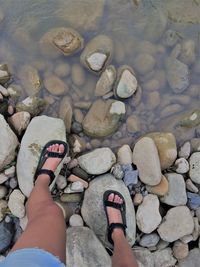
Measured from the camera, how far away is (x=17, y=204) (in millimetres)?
3346

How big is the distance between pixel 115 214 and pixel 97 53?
151 cm

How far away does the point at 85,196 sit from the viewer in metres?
3.47

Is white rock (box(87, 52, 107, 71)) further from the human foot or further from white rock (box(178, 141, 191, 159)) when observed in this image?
the human foot

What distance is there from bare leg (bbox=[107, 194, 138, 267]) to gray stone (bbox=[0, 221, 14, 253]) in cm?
86

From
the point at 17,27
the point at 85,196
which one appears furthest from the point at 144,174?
the point at 17,27

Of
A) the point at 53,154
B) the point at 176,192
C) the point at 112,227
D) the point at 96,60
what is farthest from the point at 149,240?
the point at 96,60

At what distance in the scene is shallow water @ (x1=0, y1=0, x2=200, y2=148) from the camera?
3816 mm

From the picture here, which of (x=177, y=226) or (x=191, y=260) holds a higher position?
(x=177, y=226)

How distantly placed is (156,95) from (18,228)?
1778 millimetres

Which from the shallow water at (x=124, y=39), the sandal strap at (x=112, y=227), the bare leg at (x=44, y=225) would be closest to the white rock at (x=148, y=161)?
the shallow water at (x=124, y=39)

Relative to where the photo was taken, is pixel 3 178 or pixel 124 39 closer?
pixel 3 178

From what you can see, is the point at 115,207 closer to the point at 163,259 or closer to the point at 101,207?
the point at 101,207

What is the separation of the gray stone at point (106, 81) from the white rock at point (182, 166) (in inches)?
36.9

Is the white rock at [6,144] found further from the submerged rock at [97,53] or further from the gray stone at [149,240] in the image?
the gray stone at [149,240]
